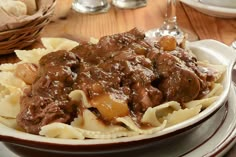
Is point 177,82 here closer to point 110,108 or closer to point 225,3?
point 110,108

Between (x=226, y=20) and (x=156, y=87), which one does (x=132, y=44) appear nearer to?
(x=156, y=87)

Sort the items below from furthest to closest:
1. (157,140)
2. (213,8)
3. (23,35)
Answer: (213,8) → (23,35) → (157,140)

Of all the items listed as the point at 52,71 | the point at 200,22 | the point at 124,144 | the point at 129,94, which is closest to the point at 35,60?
the point at 52,71

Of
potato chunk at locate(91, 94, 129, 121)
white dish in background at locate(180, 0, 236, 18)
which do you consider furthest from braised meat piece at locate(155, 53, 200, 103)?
white dish in background at locate(180, 0, 236, 18)

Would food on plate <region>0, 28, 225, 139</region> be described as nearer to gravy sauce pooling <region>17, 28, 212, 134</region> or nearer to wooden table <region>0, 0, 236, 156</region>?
gravy sauce pooling <region>17, 28, 212, 134</region>

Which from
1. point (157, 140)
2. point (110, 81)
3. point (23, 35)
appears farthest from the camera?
point (23, 35)

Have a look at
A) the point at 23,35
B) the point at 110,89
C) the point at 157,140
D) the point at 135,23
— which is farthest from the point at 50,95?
the point at 135,23
